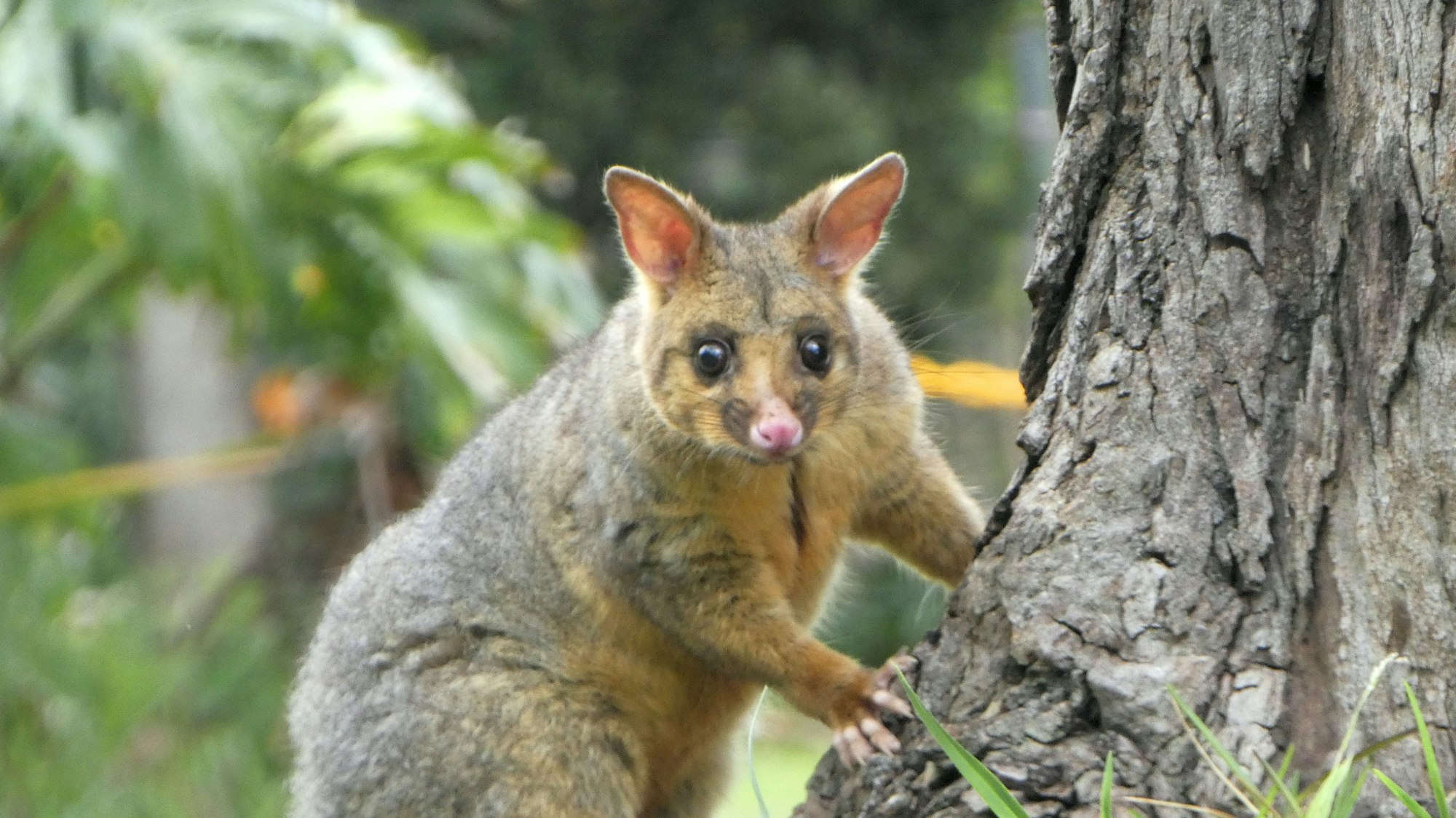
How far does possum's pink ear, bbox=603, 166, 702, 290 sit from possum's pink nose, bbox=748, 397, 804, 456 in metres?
0.55

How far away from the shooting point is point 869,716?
321 centimetres

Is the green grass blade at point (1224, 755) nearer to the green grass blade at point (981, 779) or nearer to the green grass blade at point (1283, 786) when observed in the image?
the green grass blade at point (1283, 786)

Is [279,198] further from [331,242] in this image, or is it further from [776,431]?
[776,431]

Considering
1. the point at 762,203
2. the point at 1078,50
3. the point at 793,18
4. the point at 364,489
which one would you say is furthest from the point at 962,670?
the point at 793,18

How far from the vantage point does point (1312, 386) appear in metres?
2.72

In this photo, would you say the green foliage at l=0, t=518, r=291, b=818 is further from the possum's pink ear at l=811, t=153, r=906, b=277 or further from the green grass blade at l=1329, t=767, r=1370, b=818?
the green grass blade at l=1329, t=767, r=1370, b=818

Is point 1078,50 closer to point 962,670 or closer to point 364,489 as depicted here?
point 962,670

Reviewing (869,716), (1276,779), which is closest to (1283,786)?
(1276,779)

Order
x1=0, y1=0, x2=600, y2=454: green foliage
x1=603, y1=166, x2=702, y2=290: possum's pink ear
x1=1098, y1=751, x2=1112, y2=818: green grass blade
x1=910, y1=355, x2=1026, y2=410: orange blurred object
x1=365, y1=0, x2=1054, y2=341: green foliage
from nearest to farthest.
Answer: x1=1098, y1=751, x2=1112, y2=818: green grass blade, x1=603, y1=166, x2=702, y2=290: possum's pink ear, x1=910, y1=355, x2=1026, y2=410: orange blurred object, x1=0, y1=0, x2=600, y2=454: green foliage, x1=365, y1=0, x2=1054, y2=341: green foliage

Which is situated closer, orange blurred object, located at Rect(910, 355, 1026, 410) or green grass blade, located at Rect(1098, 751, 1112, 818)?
green grass blade, located at Rect(1098, 751, 1112, 818)

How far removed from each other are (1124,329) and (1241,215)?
0.29m

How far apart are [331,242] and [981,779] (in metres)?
4.40

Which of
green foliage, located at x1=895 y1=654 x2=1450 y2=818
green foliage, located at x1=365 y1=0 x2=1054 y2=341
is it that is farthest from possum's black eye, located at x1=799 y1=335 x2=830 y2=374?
green foliage, located at x1=365 y1=0 x2=1054 y2=341

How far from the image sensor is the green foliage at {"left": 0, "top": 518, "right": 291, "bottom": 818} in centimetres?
545
